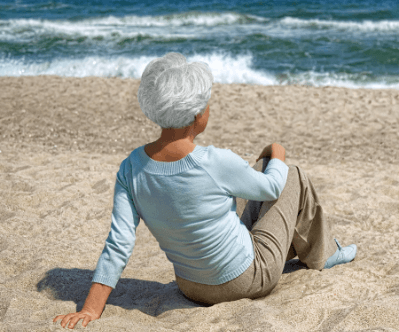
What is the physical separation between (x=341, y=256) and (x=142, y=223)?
183cm

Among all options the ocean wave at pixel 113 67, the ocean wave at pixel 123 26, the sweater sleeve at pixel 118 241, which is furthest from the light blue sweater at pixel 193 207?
the ocean wave at pixel 123 26

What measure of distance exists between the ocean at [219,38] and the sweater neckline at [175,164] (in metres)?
8.53

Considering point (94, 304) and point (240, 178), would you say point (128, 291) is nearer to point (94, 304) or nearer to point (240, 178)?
point (94, 304)

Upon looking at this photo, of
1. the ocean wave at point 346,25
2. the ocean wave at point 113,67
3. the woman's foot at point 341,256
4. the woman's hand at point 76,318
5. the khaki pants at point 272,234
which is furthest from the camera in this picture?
the ocean wave at point 346,25

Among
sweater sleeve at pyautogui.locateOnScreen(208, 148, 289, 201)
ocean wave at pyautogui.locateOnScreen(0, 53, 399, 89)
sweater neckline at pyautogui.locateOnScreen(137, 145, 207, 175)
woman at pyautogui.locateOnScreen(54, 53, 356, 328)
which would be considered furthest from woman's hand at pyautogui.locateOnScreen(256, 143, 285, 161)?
ocean wave at pyautogui.locateOnScreen(0, 53, 399, 89)

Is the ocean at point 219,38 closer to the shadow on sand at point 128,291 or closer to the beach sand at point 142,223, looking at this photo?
the beach sand at point 142,223

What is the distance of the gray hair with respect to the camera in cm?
178

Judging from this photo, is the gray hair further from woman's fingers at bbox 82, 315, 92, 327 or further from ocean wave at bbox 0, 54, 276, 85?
ocean wave at bbox 0, 54, 276, 85

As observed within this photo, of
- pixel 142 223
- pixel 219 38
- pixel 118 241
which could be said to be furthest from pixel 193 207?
pixel 219 38

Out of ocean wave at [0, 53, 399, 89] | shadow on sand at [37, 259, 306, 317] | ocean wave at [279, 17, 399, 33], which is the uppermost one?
ocean wave at [279, 17, 399, 33]

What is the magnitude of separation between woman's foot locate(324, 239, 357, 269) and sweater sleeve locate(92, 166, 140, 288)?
1284mm

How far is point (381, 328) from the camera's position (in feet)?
6.56

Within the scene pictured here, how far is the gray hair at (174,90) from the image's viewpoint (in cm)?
178

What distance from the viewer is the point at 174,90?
177 cm
